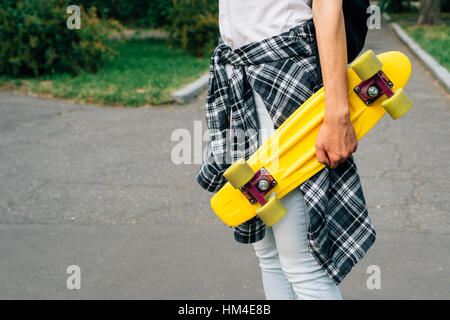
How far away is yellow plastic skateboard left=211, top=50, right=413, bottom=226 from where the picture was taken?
64.9 inches

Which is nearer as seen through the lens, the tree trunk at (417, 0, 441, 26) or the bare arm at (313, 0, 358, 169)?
the bare arm at (313, 0, 358, 169)

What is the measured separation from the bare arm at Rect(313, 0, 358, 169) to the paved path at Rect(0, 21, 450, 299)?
1.49m

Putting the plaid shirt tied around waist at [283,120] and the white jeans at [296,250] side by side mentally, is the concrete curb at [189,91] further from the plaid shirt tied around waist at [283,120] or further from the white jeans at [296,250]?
the white jeans at [296,250]

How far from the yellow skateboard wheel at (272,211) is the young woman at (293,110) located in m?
0.09

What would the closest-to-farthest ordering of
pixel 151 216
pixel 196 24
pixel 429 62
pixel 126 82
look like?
pixel 151 216 → pixel 126 82 → pixel 429 62 → pixel 196 24

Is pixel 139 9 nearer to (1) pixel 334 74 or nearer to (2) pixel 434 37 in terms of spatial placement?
(2) pixel 434 37

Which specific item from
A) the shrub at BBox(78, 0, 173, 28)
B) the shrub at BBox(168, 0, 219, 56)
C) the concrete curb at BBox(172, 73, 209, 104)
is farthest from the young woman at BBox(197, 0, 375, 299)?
the shrub at BBox(78, 0, 173, 28)

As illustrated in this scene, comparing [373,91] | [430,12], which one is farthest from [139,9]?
[373,91]

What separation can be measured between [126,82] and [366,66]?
6.95m

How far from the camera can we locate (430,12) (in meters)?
16.1

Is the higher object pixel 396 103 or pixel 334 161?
pixel 396 103

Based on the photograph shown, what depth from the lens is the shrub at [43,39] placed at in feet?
27.5

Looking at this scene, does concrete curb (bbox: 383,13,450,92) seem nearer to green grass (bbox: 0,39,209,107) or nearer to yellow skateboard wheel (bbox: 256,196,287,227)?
green grass (bbox: 0,39,209,107)

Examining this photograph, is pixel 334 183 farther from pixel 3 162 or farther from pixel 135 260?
Answer: pixel 3 162
